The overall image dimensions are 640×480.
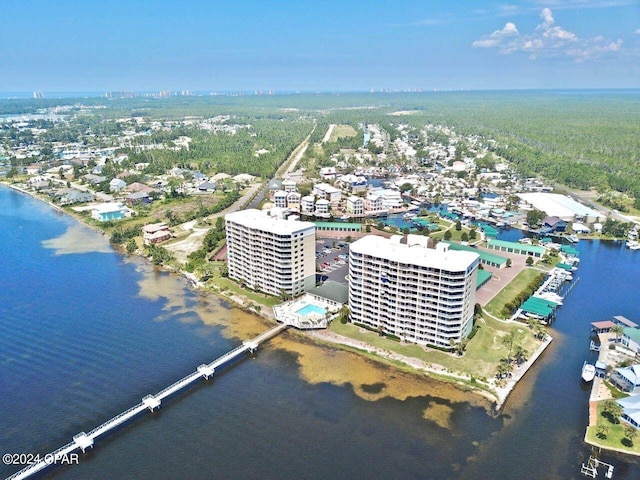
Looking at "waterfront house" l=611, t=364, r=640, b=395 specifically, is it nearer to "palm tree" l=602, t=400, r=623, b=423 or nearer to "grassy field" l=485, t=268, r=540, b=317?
"palm tree" l=602, t=400, r=623, b=423

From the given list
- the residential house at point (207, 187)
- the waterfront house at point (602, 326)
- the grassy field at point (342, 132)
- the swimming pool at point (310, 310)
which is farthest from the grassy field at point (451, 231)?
the grassy field at point (342, 132)

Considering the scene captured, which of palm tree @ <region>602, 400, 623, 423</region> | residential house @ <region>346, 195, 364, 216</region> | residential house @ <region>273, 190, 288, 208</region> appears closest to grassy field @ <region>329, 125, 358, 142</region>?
residential house @ <region>346, 195, 364, 216</region>

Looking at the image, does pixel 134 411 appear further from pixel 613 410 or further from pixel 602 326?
pixel 602 326

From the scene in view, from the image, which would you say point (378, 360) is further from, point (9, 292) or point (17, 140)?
point (17, 140)

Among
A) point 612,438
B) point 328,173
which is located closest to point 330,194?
point 328,173

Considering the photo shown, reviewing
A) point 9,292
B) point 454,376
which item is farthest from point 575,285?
point 9,292

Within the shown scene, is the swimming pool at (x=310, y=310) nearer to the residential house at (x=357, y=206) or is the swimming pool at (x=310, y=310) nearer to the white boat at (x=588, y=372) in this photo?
the white boat at (x=588, y=372)
